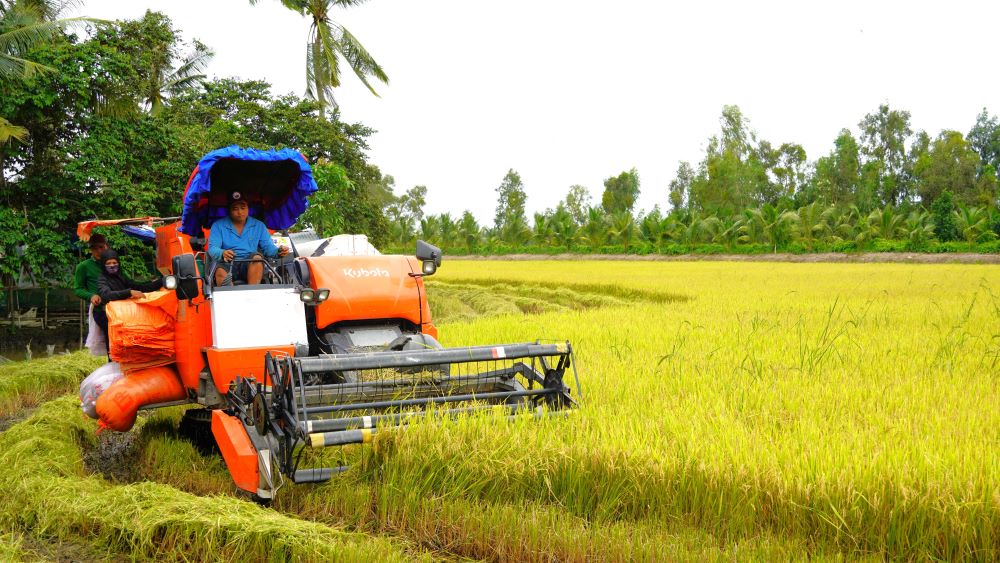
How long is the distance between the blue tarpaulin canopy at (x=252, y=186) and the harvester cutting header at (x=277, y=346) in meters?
0.01

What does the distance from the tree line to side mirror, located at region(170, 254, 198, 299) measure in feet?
113

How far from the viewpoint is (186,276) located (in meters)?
4.90

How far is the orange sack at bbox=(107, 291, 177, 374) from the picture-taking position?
5191 mm

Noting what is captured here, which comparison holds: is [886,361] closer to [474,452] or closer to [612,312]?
[474,452]

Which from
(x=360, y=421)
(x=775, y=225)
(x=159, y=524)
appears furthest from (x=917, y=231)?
(x=159, y=524)

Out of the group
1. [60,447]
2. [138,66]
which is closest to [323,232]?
[138,66]

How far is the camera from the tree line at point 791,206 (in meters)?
37.6

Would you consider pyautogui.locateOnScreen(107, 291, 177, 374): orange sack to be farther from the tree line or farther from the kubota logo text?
the tree line

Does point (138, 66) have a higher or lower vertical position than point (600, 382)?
higher

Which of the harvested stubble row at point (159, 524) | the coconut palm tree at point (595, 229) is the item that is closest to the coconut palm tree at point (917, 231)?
the coconut palm tree at point (595, 229)

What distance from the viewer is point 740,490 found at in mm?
3691

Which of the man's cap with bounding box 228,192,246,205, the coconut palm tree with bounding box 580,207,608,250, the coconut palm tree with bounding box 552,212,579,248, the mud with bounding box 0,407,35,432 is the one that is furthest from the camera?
the coconut palm tree with bounding box 552,212,579,248

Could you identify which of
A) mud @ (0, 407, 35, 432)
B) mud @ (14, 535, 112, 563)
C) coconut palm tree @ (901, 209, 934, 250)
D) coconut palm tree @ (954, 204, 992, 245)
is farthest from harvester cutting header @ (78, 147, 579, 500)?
coconut palm tree @ (954, 204, 992, 245)

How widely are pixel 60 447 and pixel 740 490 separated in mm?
4550
